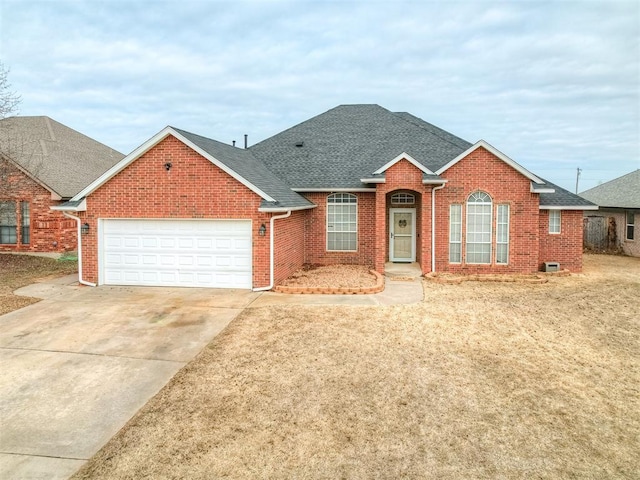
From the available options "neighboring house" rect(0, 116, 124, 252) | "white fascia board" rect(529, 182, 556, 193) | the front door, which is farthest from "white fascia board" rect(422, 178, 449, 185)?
"neighboring house" rect(0, 116, 124, 252)

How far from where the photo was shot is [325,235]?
1853cm

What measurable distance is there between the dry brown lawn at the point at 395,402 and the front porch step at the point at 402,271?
4602 millimetres

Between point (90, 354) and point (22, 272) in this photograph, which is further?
point (22, 272)

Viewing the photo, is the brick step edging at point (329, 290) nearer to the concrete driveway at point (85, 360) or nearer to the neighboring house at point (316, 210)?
the neighboring house at point (316, 210)

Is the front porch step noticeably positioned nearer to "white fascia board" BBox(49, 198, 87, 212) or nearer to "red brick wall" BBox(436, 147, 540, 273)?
"red brick wall" BBox(436, 147, 540, 273)

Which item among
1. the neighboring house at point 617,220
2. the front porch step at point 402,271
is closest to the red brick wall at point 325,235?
the front porch step at point 402,271

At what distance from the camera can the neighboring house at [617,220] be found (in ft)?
77.7

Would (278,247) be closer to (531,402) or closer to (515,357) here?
(515,357)

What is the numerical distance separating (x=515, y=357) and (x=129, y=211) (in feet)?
38.2

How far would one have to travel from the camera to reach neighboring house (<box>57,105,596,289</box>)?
14.2m

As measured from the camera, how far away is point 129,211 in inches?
577

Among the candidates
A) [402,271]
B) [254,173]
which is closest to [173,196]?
[254,173]

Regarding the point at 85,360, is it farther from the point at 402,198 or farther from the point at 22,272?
the point at 402,198

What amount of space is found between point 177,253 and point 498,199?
10992 mm
